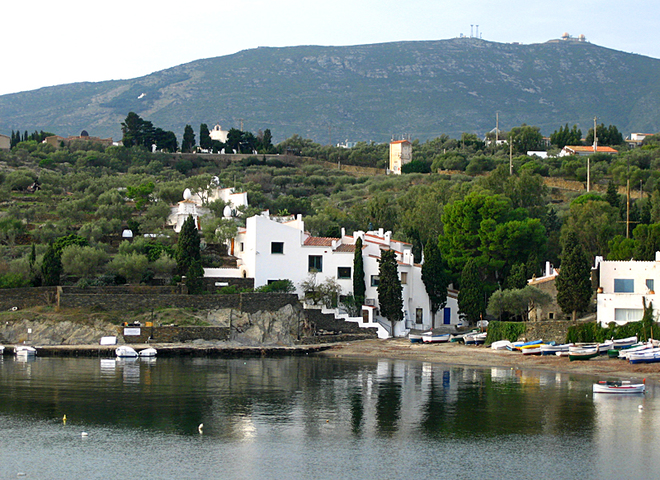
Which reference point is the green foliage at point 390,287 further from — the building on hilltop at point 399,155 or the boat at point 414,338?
the building on hilltop at point 399,155

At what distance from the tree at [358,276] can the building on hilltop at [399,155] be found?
200ft

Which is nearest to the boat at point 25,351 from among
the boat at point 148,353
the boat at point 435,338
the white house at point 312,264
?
the boat at point 148,353

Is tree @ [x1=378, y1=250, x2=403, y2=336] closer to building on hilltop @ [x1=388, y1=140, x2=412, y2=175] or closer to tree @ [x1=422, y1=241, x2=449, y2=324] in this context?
tree @ [x1=422, y1=241, x2=449, y2=324]

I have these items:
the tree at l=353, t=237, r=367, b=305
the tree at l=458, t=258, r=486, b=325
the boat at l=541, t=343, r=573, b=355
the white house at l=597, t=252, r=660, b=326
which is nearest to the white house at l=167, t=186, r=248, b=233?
the tree at l=353, t=237, r=367, b=305

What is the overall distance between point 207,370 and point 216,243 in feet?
61.9

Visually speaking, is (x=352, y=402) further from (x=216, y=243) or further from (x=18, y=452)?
(x=216, y=243)

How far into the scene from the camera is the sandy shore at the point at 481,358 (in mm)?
40781

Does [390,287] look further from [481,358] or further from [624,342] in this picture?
[624,342]

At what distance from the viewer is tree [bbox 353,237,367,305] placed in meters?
54.4

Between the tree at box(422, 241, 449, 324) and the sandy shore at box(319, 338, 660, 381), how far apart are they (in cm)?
427

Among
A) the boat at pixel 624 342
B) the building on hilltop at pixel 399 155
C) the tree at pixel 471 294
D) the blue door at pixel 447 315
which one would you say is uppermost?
the building on hilltop at pixel 399 155

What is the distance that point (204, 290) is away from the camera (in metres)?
54.2

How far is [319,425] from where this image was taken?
30.0 meters

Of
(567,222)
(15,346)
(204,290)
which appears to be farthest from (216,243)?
(567,222)
